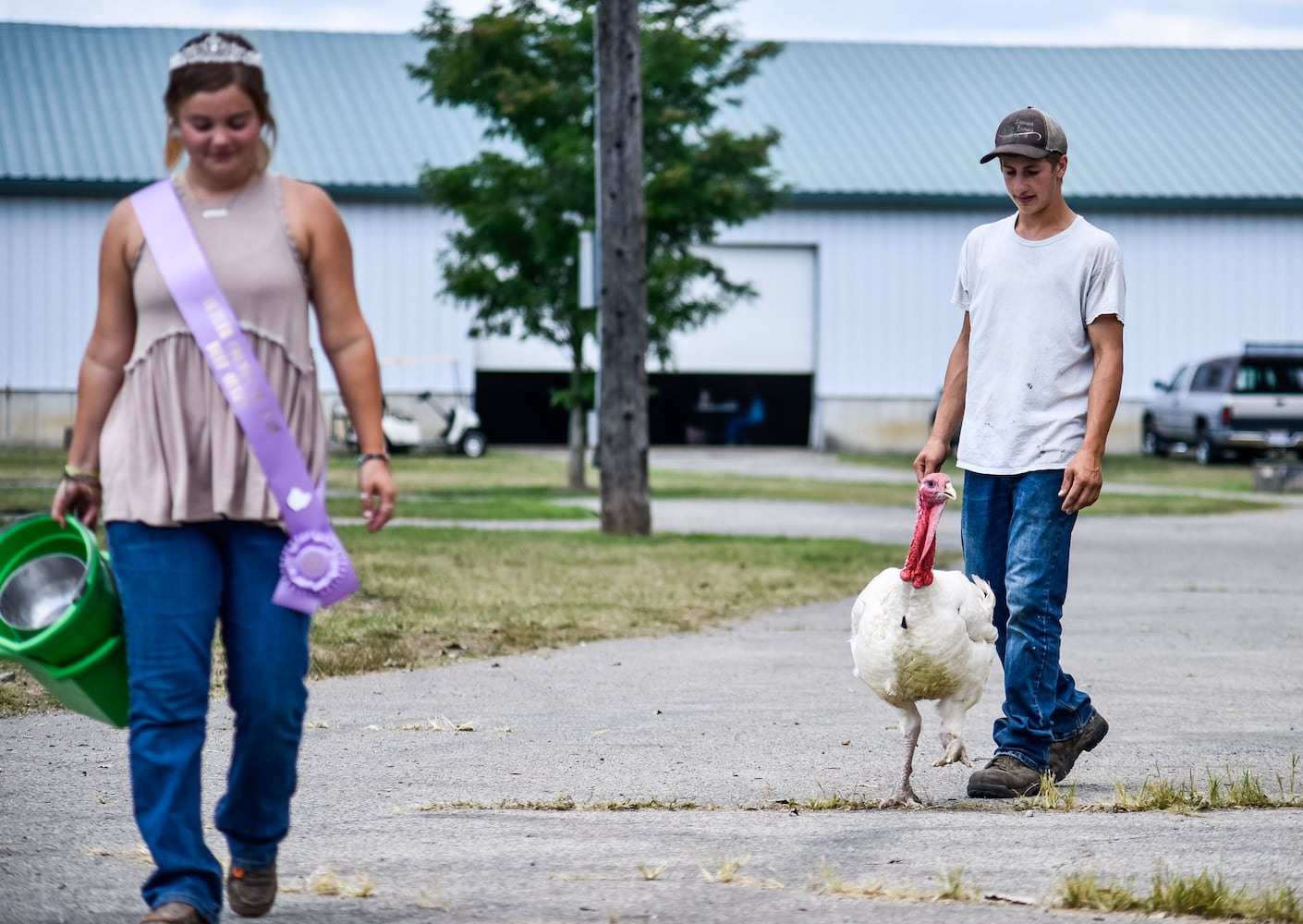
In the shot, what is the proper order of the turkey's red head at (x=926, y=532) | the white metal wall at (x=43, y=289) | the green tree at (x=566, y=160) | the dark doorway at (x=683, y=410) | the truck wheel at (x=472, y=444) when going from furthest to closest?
the dark doorway at (x=683, y=410)
the white metal wall at (x=43, y=289)
the truck wheel at (x=472, y=444)
the green tree at (x=566, y=160)
the turkey's red head at (x=926, y=532)

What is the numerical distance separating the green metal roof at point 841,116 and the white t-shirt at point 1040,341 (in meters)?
33.0

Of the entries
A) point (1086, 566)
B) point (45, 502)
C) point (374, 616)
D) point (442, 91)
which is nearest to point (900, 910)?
point (374, 616)

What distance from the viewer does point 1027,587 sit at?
5.21 metres

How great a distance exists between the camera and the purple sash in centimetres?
354

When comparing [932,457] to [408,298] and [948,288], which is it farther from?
[948,288]

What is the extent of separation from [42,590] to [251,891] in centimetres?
80

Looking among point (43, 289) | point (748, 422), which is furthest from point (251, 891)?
point (748, 422)

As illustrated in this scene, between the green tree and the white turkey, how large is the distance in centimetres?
1636

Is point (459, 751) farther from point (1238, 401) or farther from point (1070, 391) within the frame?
point (1238, 401)

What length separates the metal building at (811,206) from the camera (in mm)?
37594

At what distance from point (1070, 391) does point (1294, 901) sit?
1.91 m

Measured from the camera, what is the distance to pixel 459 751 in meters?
5.94

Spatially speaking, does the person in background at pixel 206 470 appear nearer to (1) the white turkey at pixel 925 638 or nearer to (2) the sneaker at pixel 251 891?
(2) the sneaker at pixel 251 891

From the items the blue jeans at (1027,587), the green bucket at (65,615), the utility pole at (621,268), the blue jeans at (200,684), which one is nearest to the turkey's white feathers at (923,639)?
the blue jeans at (1027,587)
